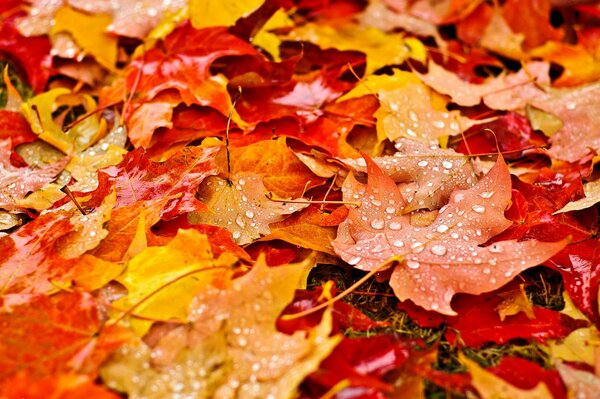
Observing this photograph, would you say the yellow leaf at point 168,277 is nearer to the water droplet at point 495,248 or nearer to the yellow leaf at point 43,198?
the yellow leaf at point 43,198

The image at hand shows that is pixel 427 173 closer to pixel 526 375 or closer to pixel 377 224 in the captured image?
pixel 377 224

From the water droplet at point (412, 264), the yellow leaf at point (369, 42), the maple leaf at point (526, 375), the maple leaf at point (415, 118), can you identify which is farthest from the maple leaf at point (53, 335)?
Answer: the yellow leaf at point (369, 42)

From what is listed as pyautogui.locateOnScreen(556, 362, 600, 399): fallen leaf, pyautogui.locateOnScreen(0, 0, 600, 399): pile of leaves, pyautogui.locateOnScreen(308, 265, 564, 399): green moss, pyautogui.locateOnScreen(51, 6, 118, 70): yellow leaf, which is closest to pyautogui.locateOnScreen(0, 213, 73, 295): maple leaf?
pyautogui.locateOnScreen(0, 0, 600, 399): pile of leaves

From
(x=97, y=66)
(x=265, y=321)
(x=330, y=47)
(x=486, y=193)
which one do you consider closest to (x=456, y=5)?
(x=330, y=47)

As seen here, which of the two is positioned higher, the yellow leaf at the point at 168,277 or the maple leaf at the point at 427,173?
the yellow leaf at the point at 168,277

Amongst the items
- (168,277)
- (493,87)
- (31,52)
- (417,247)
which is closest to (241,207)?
(168,277)
